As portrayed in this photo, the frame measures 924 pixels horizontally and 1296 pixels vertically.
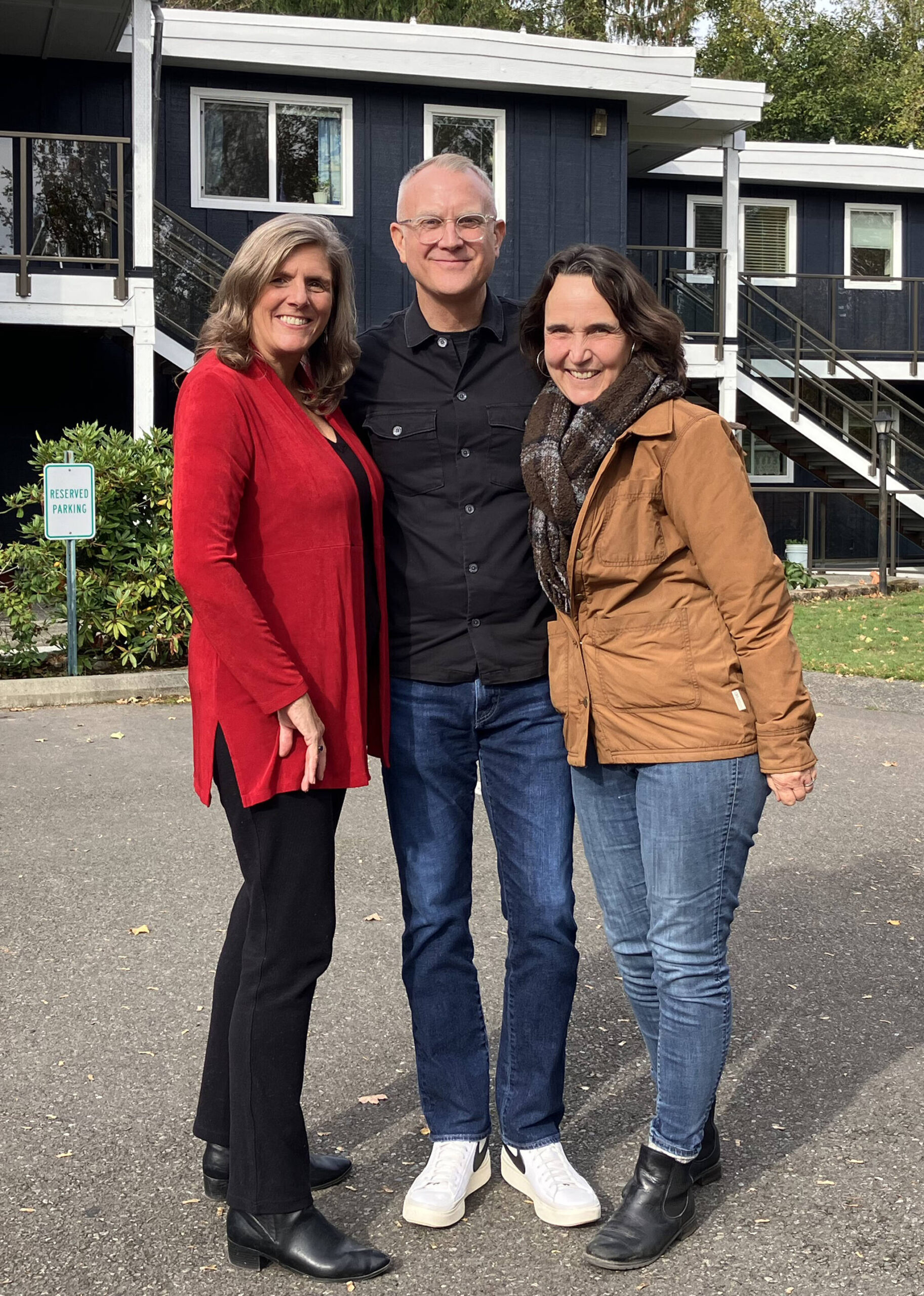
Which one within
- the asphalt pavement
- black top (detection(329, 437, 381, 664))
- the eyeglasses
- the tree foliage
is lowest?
the asphalt pavement

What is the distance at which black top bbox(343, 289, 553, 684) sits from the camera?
3227mm

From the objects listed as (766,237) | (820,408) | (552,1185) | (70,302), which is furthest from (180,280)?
(552,1185)

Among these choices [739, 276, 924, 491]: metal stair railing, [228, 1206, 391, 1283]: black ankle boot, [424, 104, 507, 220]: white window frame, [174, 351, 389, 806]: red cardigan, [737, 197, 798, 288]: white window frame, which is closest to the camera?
[174, 351, 389, 806]: red cardigan

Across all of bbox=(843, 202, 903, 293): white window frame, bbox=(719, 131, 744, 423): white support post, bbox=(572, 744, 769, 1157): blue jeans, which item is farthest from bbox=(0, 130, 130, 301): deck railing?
bbox=(843, 202, 903, 293): white window frame

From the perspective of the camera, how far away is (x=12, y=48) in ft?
53.3

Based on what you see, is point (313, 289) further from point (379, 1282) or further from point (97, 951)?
point (97, 951)

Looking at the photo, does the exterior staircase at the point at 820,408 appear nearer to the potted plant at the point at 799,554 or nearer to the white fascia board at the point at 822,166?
the potted plant at the point at 799,554

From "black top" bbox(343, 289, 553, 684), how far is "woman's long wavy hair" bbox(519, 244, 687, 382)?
0.86ft

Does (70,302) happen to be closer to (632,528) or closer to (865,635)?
(865,635)

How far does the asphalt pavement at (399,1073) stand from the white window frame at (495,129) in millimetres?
13435

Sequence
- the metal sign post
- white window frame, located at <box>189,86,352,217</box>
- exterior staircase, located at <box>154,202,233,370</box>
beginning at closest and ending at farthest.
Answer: the metal sign post → exterior staircase, located at <box>154,202,233,370</box> → white window frame, located at <box>189,86,352,217</box>

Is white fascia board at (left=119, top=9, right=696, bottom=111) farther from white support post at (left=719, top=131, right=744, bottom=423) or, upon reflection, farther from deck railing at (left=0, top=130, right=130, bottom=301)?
white support post at (left=719, top=131, right=744, bottom=423)

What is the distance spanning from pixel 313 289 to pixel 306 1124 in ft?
7.07

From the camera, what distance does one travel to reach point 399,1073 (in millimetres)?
4027
